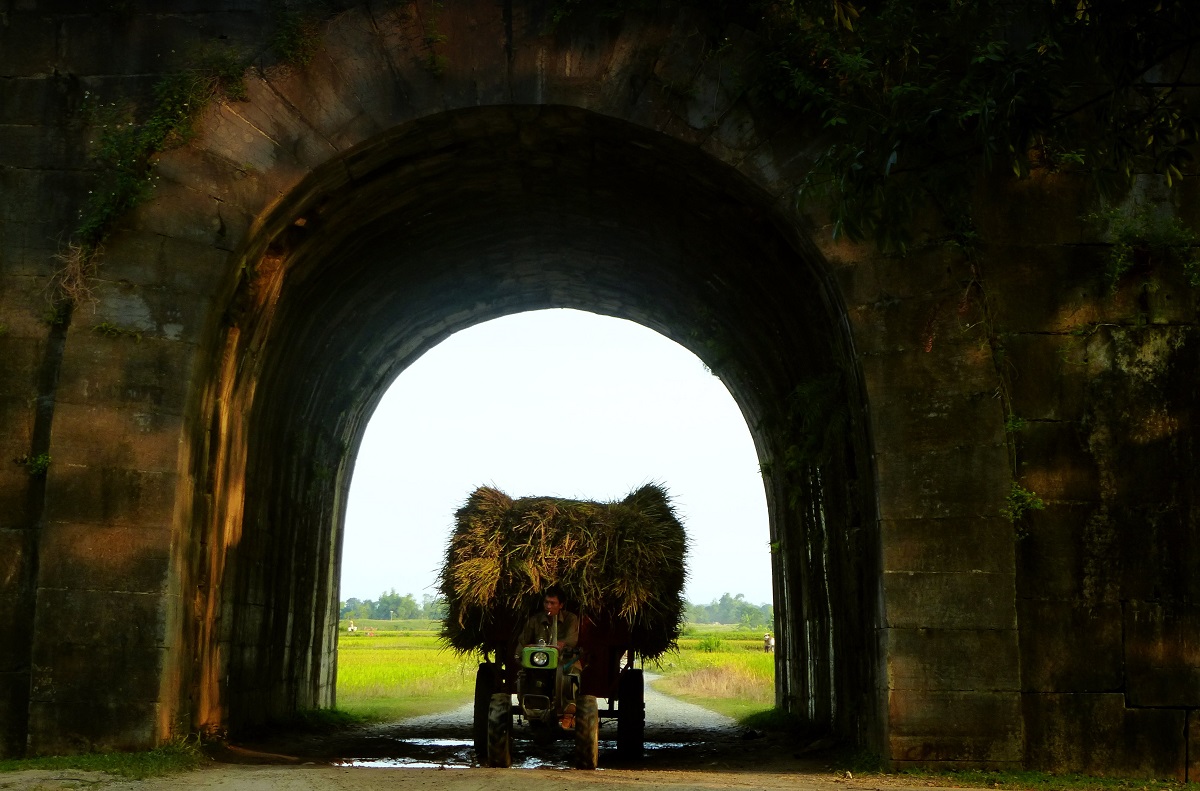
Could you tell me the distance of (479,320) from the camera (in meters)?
16.7

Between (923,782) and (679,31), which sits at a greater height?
(679,31)

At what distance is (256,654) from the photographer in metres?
12.8

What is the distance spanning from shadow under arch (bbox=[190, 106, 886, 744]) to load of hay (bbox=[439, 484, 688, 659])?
175 centimetres

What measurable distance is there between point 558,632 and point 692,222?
4.11m

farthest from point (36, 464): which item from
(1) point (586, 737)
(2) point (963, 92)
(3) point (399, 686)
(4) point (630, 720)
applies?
(3) point (399, 686)

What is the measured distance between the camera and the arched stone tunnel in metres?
9.45

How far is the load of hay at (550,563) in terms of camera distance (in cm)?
1098

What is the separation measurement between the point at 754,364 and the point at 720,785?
6.41 meters

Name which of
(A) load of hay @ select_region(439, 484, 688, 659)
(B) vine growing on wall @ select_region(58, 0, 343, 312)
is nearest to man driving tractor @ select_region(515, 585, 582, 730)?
(A) load of hay @ select_region(439, 484, 688, 659)

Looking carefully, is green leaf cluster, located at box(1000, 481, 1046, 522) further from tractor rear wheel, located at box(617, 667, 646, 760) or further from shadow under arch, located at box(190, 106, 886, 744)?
tractor rear wheel, located at box(617, 667, 646, 760)

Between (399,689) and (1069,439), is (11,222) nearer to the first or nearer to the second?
(1069,439)

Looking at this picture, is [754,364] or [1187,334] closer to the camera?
[1187,334]

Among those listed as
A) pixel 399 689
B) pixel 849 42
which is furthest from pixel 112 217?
pixel 399 689

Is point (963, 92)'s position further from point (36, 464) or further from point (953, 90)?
point (36, 464)
